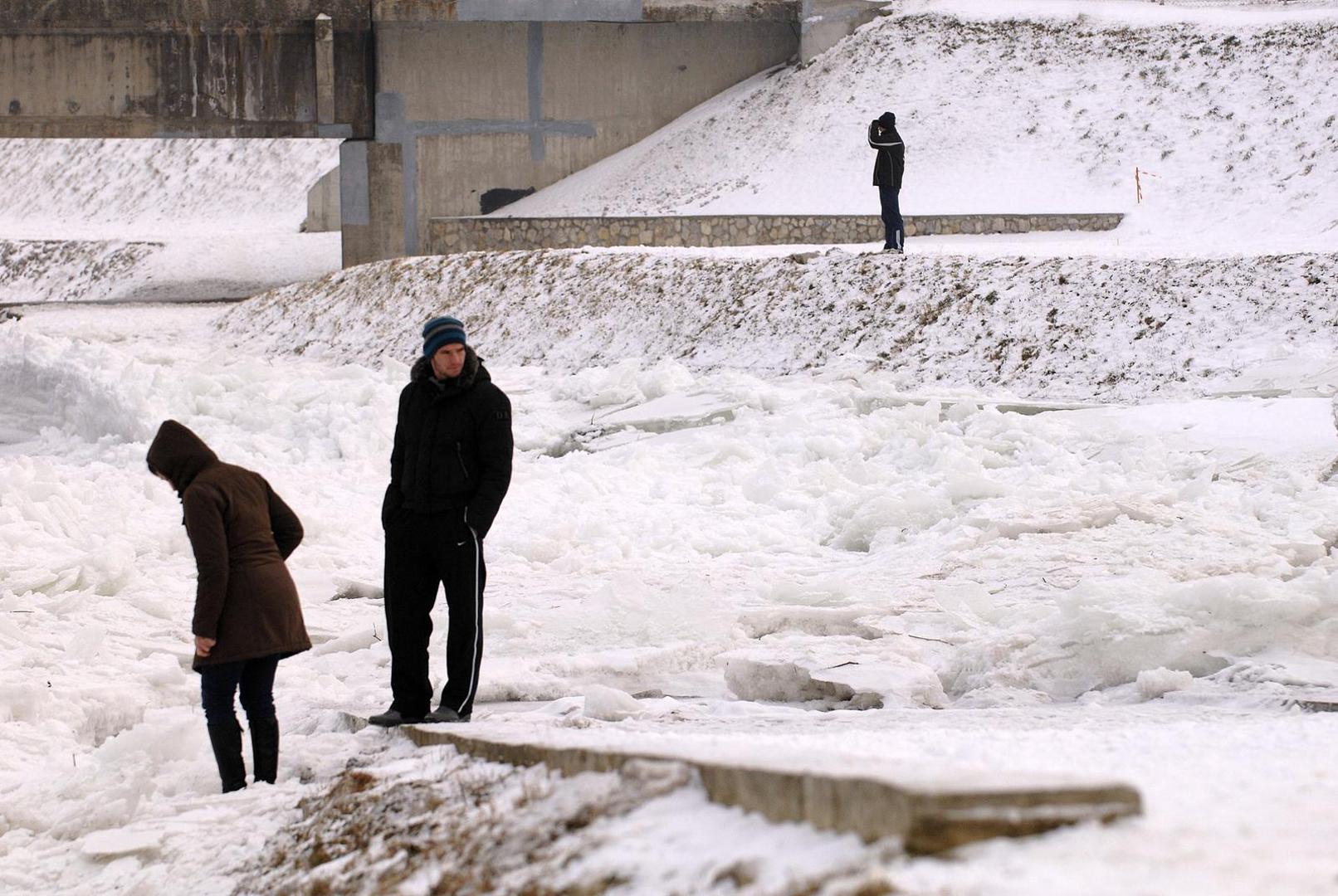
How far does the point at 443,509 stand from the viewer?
→ 5875 millimetres

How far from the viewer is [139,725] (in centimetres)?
584

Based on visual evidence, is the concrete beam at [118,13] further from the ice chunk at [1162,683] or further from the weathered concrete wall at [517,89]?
the ice chunk at [1162,683]

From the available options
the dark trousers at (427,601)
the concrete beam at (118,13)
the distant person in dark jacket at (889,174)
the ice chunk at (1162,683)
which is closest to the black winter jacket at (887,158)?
the distant person in dark jacket at (889,174)

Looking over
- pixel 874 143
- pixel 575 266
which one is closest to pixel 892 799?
pixel 874 143

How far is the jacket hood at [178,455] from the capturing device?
5191 millimetres

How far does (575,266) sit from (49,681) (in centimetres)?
1416

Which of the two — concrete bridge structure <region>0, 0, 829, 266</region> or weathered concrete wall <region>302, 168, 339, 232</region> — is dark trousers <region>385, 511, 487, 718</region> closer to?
concrete bridge structure <region>0, 0, 829, 266</region>

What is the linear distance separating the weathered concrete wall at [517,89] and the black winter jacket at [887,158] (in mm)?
12860

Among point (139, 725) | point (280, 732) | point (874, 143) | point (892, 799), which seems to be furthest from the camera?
point (874, 143)

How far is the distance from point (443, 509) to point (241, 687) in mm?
979

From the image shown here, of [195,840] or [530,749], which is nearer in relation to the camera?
[530,749]

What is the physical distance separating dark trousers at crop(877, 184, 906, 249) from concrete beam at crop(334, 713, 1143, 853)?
49.2ft

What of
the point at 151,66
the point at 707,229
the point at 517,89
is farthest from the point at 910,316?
the point at 151,66

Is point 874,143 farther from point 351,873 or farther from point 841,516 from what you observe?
point 351,873
